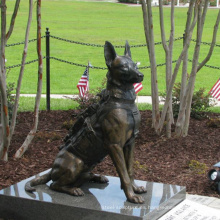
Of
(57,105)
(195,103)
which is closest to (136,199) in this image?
(195,103)

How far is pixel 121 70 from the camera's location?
4996 millimetres

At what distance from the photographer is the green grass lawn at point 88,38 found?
1775cm

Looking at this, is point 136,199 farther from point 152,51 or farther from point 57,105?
point 57,105

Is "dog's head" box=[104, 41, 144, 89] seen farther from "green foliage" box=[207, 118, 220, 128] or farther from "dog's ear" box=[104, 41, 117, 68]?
"green foliage" box=[207, 118, 220, 128]

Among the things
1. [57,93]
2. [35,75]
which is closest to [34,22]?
[35,75]

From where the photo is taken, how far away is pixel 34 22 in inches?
1415

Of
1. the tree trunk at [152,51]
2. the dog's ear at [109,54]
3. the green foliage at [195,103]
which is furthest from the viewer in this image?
the green foliage at [195,103]

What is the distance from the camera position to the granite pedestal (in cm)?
498

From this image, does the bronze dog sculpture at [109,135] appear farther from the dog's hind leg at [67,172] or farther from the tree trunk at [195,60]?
the tree trunk at [195,60]

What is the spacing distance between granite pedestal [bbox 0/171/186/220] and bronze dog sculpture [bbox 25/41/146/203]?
10 cm

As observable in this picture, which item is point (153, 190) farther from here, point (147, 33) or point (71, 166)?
point (147, 33)

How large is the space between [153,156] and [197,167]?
2.75 feet

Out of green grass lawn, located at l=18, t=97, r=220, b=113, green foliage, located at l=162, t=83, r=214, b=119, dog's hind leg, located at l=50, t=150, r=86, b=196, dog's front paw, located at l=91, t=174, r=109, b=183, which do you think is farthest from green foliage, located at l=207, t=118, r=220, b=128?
dog's hind leg, located at l=50, t=150, r=86, b=196

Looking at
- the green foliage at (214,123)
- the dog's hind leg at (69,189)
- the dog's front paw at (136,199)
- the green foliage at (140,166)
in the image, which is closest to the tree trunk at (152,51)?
the green foliage at (214,123)
